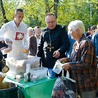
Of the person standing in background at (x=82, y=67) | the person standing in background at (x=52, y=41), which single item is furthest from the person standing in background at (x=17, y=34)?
the person standing in background at (x=82, y=67)

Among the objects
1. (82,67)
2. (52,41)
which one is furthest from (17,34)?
(82,67)

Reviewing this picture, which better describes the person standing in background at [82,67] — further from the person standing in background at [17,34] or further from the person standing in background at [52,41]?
the person standing in background at [17,34]

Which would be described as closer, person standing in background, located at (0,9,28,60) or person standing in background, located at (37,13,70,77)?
person standing in background, located at (37,13,70,77)

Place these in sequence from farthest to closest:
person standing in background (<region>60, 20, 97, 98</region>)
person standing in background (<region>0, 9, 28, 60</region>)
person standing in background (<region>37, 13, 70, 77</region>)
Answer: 1. person standing in background (<region>0, 9, 28, 60</region>)
2. person standing in background (<region>37, 13, 70, 77</region>)
3. person standing in background (<region>60, 20, 97, 98</region>)

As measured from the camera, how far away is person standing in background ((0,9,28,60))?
3.12m

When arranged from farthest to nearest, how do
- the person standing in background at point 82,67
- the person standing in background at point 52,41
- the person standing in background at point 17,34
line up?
1. the person standing in background at point 17,34
2. the person standing in background at point 52,41
3. the person standing in background at point 82,67

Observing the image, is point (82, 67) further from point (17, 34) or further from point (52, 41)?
point (17, 34)

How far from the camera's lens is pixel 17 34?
10.6 feet

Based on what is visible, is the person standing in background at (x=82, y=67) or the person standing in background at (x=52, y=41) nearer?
the person standing in background at (x=82, y=67)

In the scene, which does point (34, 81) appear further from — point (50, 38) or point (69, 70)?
point (50, 38)

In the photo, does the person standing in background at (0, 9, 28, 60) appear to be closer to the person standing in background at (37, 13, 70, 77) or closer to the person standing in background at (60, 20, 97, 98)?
the person standing in background at (37, 13, 70, 77)

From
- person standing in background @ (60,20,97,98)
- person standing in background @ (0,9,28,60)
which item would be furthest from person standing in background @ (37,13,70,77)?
person standing in background @ (60,20,97,98)

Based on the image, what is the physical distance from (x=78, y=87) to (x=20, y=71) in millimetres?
872

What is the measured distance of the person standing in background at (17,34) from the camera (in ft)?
10.2
